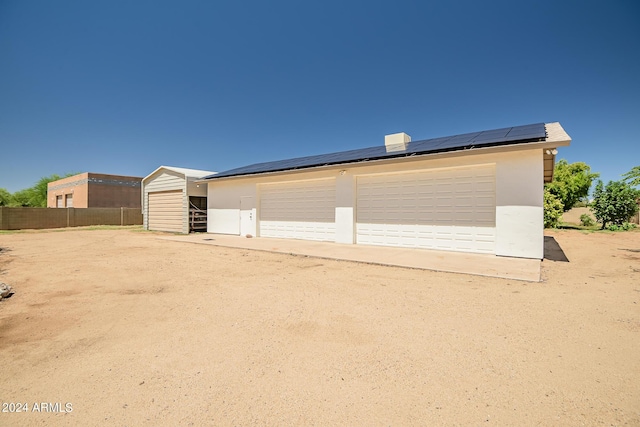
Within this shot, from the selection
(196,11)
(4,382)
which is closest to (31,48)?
(196,11)

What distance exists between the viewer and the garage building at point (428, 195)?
7.94 meters

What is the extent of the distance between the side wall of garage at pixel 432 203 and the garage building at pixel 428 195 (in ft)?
0.09

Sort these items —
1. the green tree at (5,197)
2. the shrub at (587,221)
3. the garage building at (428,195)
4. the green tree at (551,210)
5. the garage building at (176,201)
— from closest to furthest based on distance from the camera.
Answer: the garage building at (428,195)
the garage building at (176,201)
the green tree at (551,210)
the shrub at (587,221)
the green tree at (5,197)

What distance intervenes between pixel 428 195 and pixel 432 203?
0.32m

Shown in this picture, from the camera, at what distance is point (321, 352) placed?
2781mm

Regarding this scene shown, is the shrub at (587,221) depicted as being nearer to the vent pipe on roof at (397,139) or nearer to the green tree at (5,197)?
the vent pipe on roof at (397,139)

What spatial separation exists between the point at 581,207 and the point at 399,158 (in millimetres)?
31877

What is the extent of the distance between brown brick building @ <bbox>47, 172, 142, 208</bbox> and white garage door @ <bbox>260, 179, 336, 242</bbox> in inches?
1072

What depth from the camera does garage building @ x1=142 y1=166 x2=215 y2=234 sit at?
55.8 ft

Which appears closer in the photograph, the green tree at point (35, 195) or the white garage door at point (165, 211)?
the white garage door at point (165, 211)

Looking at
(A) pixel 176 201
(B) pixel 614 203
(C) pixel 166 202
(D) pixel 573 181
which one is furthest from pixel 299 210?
(D) pixel 573 181

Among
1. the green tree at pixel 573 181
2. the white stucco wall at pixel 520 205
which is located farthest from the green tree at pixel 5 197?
the green tree at pixel 573 181

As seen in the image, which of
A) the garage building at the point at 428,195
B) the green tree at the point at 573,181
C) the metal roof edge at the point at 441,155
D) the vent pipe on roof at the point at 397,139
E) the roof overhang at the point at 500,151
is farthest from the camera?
the green tree at the point at 573,181

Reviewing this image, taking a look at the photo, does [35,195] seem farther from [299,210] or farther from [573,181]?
[573,181]
